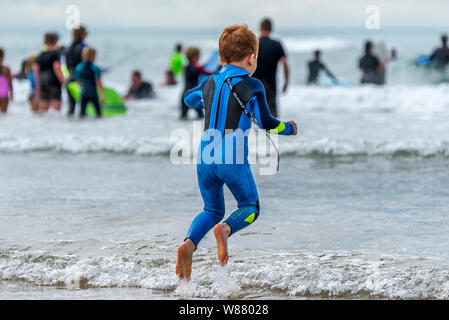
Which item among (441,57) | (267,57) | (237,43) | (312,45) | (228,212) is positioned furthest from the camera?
(312,45)

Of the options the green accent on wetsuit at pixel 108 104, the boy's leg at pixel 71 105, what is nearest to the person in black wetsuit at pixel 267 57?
the green accent on wetsuit at pixel 108 104

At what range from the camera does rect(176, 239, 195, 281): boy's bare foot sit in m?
4.14

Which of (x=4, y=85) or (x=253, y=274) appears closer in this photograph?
(x=253, y=274)

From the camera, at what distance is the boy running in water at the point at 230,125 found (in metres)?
4.05

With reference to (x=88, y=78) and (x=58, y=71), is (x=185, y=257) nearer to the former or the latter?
(x=88, y=78)

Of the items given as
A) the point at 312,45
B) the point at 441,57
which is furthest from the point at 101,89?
the point at 312,45

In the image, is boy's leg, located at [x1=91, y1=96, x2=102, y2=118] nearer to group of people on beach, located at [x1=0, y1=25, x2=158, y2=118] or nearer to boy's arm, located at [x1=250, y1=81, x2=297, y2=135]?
group of people on beach, located at [x1=0, y1=25, x2=158, y2=118]

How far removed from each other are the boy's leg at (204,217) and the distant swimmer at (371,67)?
16.0 metres

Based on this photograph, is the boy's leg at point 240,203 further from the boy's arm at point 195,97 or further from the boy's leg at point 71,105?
the boy's leg at point 71,105

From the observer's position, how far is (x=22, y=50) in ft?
173

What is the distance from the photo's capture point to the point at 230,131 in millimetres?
4094

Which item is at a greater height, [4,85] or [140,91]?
[140,91]

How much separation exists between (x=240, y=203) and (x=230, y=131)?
0.43 m
